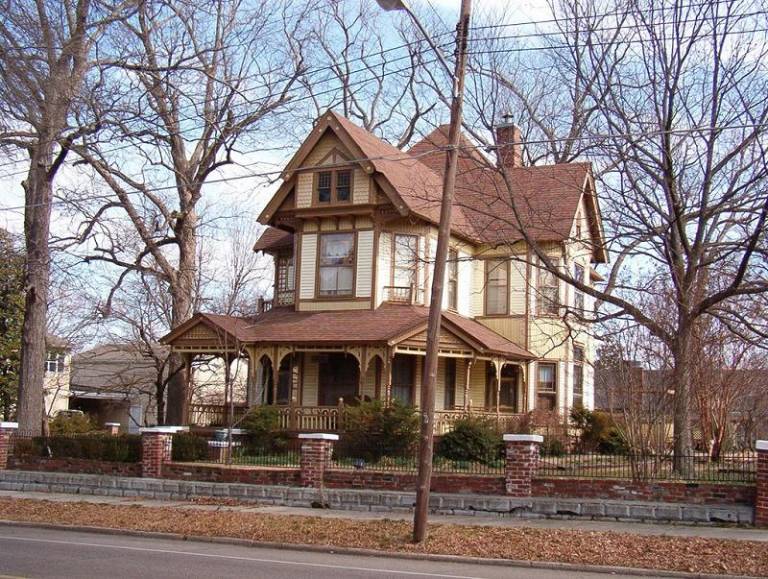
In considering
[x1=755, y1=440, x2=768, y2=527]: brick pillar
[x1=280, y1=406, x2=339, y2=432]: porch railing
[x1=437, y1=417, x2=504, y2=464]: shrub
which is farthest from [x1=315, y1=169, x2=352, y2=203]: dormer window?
[x1=755, y1=440, x2=768, y2=527]: brick pillar

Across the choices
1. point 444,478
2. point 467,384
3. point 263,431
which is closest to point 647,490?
point 444,478

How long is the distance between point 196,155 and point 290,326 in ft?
33.5

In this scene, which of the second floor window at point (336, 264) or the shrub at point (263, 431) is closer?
the shrub at point (263, 431)

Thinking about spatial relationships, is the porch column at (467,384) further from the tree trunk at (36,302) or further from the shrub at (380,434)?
the tree trunk at (36,302)

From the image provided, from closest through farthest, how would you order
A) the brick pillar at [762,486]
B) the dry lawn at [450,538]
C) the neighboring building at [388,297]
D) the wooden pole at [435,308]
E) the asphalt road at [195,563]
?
the asphalt road at [195,563] < the dry lawn at [450,538] < the wooden pole at [435,308] < the brick pillar at [762,486] < the neighboring building at [388,297]

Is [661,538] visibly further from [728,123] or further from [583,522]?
[728,123]

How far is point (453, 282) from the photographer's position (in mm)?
29812

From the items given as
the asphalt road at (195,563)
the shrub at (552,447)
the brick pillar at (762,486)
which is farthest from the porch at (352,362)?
the asphalt road at (195,563)

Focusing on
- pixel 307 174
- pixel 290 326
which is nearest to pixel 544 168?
pixel 307 174

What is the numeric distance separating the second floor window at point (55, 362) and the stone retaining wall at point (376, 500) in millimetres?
21327

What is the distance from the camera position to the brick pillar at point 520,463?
17.5 m

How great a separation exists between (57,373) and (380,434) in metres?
32.3

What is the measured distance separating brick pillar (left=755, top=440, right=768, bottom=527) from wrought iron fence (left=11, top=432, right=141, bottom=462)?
14169 millimetres

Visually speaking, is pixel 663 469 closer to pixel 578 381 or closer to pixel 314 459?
pixel 314 459
